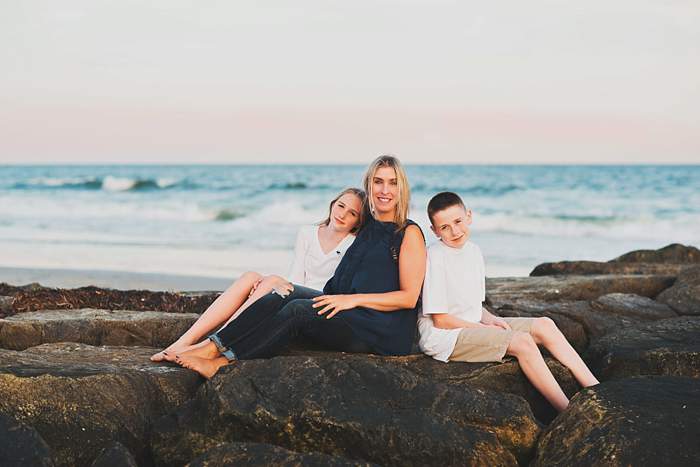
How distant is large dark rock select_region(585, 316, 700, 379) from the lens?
582cm

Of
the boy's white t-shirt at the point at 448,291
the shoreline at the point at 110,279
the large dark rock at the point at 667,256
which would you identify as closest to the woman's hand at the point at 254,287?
the boy's white t-shirt at the point at 448,291

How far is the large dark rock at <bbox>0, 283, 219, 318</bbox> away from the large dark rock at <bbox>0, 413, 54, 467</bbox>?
A: 318 cm

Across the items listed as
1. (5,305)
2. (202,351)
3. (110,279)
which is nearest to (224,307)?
(202,351)

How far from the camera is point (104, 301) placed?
751 cm

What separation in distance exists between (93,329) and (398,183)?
271 cm

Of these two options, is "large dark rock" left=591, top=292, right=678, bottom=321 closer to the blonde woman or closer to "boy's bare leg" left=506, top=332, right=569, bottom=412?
"boy's bare leg" left=506, top=332, right=569, bottom=412

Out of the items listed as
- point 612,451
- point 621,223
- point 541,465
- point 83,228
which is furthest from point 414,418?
point 621,223

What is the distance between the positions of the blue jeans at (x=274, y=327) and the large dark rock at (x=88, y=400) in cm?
36

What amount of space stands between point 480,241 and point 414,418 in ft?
52.5

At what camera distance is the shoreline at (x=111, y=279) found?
1183 centimetres

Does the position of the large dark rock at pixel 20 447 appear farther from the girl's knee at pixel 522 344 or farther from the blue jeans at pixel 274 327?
the girl's knee at pixel 522 344

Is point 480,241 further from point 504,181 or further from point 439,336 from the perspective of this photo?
point 504,181

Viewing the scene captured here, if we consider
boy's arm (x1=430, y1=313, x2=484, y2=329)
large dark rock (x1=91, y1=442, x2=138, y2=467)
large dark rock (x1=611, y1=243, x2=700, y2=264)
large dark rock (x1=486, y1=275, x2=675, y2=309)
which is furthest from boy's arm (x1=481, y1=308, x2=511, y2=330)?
large dark rock (x1=611, y1=243, x2=700, y2=264)

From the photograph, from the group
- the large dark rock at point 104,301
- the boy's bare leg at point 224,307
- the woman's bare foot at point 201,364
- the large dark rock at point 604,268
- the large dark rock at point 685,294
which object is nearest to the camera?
the woman's bare foot at point 201,364
